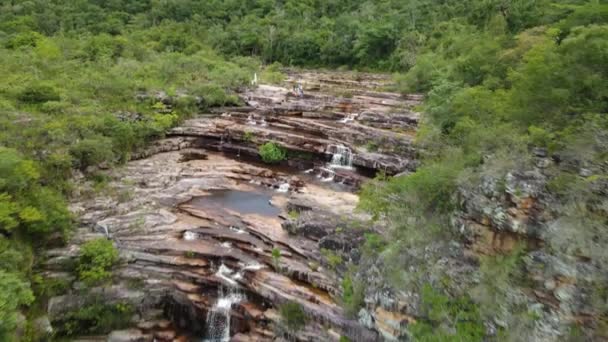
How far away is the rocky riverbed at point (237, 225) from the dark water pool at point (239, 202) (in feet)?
0.27

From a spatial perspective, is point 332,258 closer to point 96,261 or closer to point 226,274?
point 226,274

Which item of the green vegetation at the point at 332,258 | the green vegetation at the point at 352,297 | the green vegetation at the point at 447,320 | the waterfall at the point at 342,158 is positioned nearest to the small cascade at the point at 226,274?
the green vegetation at the point at 332,258

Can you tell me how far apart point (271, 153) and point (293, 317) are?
12.0 metres

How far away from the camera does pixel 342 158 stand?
2047 cm

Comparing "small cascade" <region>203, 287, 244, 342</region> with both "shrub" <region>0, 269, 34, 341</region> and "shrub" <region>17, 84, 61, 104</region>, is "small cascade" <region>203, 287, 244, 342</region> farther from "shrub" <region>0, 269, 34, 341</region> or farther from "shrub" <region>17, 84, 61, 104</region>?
"shrub" <region>17, 84, 61, 104</region>

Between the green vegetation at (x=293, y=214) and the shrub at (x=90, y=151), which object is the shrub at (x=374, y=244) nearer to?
the green vegetation at (x=293, y=214)

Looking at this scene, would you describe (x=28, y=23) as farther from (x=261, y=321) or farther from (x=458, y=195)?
(x=458, y=195)

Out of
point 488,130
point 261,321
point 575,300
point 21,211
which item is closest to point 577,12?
point 488,130

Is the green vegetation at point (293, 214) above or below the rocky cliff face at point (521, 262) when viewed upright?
below

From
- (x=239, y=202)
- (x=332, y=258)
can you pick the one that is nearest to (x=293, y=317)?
(x=332, y=258)

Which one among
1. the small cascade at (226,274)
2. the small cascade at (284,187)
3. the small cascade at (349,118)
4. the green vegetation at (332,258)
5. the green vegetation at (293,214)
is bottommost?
the small cascade at (226,274)

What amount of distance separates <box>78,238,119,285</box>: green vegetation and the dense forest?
3.47 ft

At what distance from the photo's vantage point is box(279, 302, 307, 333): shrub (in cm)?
1037

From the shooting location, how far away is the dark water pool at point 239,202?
53.0 ft
